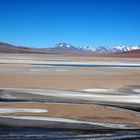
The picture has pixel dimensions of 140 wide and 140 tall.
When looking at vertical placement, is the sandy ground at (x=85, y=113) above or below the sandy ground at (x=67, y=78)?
above

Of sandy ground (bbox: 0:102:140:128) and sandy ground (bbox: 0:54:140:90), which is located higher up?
sandy ground (bbox: 0:102:140:128)

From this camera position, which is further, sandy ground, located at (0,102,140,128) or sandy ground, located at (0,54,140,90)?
sandy ground, located at (0,54,140,90)

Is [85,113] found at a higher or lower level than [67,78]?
higher

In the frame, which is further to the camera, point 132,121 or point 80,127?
point 132,121

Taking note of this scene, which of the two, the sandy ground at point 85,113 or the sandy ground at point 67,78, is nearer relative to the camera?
the sandy ground at point 85,113

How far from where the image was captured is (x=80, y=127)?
8688 millimetres

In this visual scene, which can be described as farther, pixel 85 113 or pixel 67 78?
pixel 67 78

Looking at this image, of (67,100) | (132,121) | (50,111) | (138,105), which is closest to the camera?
(132,121)

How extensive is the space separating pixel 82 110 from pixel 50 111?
99 centimetres

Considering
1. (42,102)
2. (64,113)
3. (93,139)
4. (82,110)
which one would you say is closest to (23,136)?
(93,139)

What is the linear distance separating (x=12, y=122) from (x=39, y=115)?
1272mm

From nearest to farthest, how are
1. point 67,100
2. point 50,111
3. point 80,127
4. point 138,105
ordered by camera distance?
point 80,127 → point 50,111 → point 138,105 → point 67,100

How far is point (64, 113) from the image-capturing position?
10609mm

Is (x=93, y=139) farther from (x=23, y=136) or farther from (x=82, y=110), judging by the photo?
(x=82, y=110)
